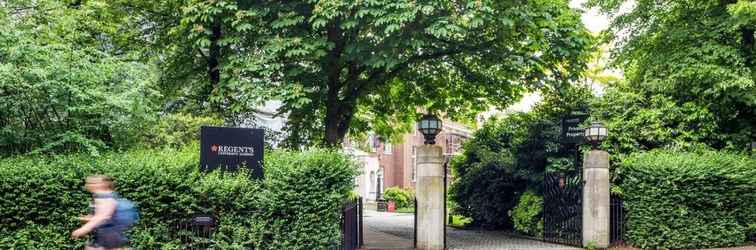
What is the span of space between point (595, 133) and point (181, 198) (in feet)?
33.0

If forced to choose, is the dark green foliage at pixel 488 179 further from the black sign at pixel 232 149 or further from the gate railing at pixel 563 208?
the black sign at pixel 232 149

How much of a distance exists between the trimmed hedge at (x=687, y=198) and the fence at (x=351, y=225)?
671cm

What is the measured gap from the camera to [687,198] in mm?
17250

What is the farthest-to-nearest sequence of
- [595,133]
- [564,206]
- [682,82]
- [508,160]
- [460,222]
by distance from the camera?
[460,222]
[508,160]
[564,206]
[682,82]
[595,133]

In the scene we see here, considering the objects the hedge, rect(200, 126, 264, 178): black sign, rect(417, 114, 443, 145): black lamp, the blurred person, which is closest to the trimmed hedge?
rect(417, 114, 443, 145): black lamp

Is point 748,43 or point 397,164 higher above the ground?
point 748,43

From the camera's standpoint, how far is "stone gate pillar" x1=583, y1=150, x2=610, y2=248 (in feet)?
57.6

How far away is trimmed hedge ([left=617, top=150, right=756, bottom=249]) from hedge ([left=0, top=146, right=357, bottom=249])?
7.58 meters

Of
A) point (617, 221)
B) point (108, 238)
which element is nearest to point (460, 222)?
point (617, 221)

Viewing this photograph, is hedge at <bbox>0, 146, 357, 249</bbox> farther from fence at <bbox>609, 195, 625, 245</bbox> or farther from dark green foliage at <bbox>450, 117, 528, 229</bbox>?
dark green foliage at <bbox>450, 117, 528, 229</bbox>

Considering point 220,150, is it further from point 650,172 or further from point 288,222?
point 650,172

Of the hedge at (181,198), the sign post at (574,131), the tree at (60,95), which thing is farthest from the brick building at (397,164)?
the hedge at (181,198)

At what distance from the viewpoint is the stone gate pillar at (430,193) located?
16.6 m

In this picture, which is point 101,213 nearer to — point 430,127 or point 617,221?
point 430,127
